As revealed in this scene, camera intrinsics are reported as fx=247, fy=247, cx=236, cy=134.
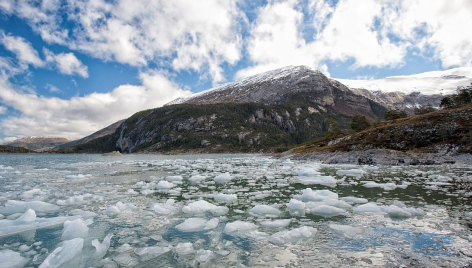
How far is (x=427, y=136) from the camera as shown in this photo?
46.5m

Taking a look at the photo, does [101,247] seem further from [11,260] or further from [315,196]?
[315,196]

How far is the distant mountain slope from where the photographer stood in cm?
4075

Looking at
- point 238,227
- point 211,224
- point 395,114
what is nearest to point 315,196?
point 238,227

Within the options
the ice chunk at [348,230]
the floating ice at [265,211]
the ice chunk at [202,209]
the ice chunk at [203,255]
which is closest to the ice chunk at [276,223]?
the floating ice at [265,211]

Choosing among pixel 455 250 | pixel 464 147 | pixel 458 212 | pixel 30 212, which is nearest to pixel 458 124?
pixel 464 147

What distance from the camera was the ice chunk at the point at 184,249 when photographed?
6.15 m

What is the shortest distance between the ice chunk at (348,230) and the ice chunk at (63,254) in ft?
23.6

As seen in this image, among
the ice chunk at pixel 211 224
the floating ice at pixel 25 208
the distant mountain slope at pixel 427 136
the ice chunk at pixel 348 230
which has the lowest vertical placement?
the ice chunk at pixel 348 230

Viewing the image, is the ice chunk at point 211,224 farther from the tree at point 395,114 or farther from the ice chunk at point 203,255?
the tree at point 395,114

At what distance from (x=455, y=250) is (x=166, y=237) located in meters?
7.42

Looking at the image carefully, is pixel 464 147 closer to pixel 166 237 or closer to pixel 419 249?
pixel 419 249

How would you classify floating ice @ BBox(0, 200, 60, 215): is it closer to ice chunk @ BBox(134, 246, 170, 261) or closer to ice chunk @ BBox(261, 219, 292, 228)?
ice chunk @ BBox(134, 246, 170, 261)

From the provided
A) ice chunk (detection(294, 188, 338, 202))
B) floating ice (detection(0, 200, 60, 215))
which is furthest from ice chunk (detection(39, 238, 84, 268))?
ice chunk (detection(294, 188, 338, 202))

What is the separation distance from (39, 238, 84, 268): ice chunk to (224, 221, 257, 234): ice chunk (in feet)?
13.0
